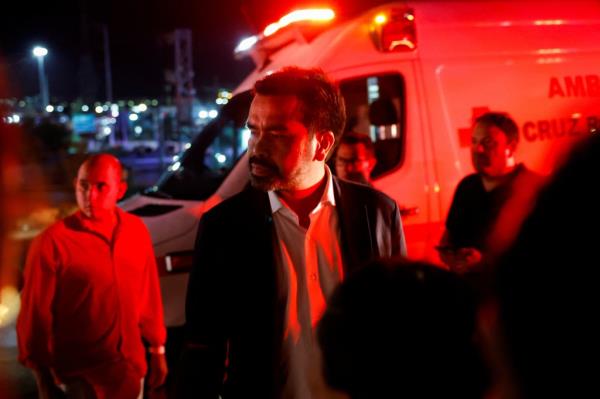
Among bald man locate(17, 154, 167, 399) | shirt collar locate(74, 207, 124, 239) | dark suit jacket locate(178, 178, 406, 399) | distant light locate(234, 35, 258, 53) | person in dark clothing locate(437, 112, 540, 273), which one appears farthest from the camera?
distant light locate(234, 35, 258, 53)

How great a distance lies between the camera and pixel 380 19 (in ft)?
17.1

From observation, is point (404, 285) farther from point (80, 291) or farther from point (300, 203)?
point (80, 291)

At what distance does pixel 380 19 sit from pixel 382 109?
0.65m

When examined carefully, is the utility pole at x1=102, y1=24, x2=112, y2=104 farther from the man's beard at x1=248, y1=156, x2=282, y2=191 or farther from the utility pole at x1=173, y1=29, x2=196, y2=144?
the man's beard at x1=248, y1=156, x2=282, y2=191

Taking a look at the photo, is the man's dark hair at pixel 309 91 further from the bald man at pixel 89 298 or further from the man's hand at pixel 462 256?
the bald man at pixel 89 298

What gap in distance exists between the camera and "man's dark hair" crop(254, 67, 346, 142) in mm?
2518

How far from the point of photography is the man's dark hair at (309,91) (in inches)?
99.1

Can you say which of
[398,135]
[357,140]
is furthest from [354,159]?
[398,135]

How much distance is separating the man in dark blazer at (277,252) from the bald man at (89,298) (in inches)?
47.8

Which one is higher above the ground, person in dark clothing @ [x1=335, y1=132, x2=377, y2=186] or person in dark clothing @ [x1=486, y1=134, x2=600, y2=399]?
person in dark clothing @ [x1=335, y1=132, x2=377, y2=186]

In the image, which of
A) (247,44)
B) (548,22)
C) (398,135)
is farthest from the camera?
(247,44)

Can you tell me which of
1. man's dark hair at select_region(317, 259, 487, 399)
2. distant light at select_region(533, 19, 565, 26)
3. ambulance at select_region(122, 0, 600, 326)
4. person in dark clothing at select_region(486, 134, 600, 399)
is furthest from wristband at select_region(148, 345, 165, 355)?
distant light at select_region(533, 19, 565, 26)

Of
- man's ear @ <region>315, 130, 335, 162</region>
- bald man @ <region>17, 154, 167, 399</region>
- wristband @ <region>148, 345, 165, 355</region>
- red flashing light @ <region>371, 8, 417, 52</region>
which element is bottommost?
wristband @ <region>148, 345, 165, 355</region>

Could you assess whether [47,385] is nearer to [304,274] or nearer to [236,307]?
[236,307]
